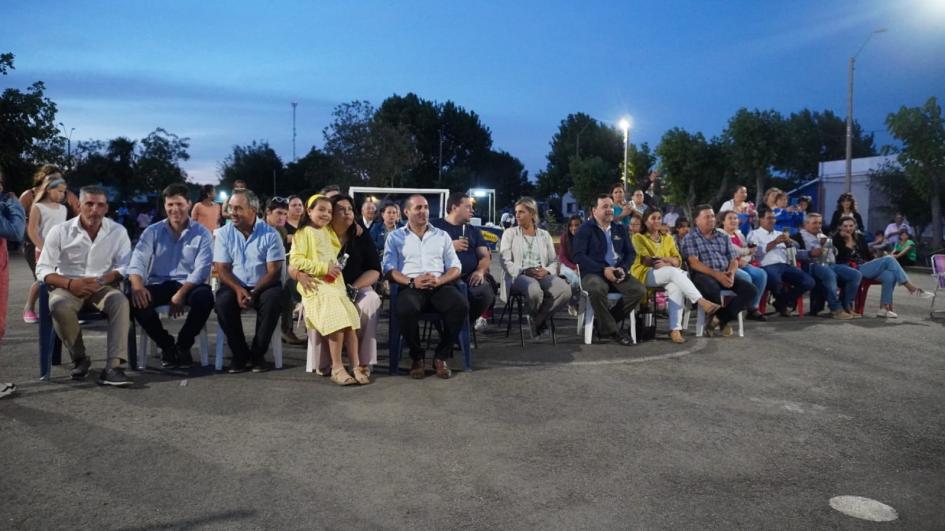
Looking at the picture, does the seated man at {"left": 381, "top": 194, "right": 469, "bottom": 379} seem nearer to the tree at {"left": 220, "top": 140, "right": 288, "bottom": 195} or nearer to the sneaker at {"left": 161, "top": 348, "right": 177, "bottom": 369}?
the sneaker at {"left": 161, "top": 348, "right": 177, "bottom": 369}

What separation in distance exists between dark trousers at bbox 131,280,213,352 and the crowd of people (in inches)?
0.5

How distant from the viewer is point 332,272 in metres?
6.07

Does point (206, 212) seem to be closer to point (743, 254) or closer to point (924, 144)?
point (743, 254)

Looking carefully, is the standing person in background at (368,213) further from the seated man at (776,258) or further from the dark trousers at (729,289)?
the seated man at (776,258)

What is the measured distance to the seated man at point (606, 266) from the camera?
7746 mm

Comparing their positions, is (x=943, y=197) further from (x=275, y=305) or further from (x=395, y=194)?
(x=275, y=305)

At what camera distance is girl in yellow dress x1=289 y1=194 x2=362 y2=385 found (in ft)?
19.3

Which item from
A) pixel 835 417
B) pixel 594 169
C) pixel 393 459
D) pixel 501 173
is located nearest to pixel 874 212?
pixel 594 169

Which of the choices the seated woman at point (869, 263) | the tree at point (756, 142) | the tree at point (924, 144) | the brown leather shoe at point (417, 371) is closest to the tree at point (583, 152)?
the tree at point (756, 142)

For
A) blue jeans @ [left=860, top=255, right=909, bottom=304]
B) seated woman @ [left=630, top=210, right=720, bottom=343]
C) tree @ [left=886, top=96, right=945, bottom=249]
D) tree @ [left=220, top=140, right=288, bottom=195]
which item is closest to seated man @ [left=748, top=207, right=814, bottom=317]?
blue jeans @ [left=860, top=255, right=909, bottom=304]

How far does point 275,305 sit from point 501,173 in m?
73.5

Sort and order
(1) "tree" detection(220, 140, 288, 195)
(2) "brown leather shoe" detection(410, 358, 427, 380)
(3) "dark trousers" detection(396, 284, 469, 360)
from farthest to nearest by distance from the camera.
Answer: (1) "tree" detection(220, 140, 288, 195) < (3) "dark trousers" detection(396, 284, 469, 360) < (2) "brown leather shoe" detection(410, 358, 427, 380)

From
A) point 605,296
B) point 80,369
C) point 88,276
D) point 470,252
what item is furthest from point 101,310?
point 605,296

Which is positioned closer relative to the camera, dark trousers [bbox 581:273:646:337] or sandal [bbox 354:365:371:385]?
sandal [bbox 354:365:371:385]
